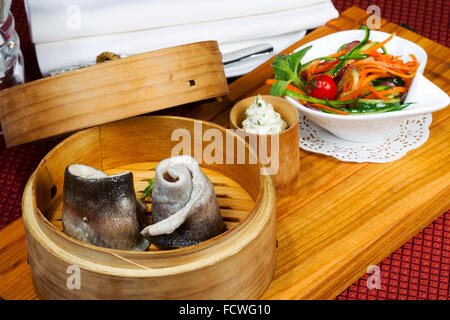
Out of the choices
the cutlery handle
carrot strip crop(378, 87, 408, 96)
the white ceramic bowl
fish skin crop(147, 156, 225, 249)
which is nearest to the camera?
fish skin crop(147, 156, 225, 249)

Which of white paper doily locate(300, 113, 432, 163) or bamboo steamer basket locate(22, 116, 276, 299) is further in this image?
white paper doily locate(300, 113, 432, 163)

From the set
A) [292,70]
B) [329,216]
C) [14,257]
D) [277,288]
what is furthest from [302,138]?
[14,257]

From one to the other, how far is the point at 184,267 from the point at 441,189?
2.22ft

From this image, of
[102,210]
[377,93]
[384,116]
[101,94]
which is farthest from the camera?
[377,93]

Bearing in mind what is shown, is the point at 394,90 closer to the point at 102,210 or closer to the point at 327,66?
the point at 327,66

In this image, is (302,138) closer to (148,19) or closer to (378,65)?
(378,65)

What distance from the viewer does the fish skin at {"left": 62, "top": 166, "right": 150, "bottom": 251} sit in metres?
1.01

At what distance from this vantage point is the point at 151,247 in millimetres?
1109

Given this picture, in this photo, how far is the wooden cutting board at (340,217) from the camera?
1.14 m

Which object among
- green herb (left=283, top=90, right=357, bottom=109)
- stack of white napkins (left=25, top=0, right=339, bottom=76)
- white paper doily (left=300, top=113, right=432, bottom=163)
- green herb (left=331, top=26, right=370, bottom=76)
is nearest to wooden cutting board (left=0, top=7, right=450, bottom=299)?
white paper doily (left=300, top=113, right=432, bottom=163)

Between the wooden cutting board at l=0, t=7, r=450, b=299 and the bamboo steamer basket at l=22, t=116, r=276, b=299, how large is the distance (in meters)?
0.08

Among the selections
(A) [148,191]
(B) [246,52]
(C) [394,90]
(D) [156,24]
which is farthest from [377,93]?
(D) [156,24]

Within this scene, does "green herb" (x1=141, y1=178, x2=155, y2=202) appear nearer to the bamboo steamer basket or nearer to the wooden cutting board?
the bamboo steamer basket

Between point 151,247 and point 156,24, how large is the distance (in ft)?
2.87
